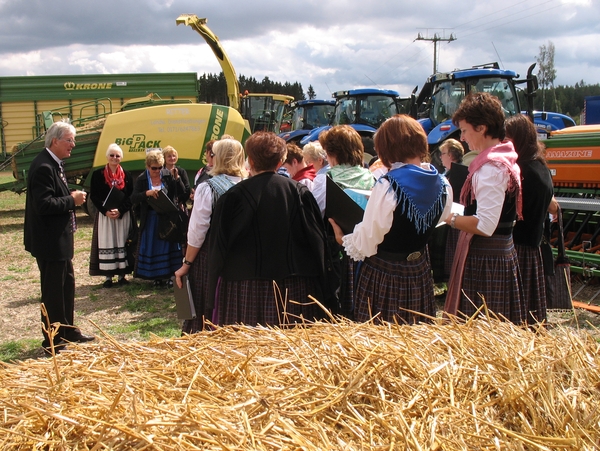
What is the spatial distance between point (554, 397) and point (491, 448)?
0.76ft

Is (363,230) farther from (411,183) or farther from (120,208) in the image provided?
(120,208)

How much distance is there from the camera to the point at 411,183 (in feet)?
8.77

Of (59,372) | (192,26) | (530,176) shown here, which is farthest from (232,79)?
(59,372)

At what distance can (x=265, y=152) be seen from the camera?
10.4ft

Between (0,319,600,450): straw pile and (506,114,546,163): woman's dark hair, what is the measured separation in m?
2.01

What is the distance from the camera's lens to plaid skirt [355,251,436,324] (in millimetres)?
2891

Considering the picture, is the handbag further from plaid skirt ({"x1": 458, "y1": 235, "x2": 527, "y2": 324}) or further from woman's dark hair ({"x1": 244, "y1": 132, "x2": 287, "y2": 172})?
woman's dark hair ({"x1": 244, "y1": 132, "x2": 287, "y2": 172})

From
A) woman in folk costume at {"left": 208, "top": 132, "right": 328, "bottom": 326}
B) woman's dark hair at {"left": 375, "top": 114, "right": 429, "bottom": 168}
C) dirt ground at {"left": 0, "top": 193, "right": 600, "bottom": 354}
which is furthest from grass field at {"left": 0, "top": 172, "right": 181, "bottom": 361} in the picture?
woman's dark hair at {"left": 375, "top": 114, "right": 429, "bottom": 168}

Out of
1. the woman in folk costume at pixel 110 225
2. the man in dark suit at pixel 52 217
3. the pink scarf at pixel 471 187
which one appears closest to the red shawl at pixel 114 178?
the woman in folk costume at pixel 110 225

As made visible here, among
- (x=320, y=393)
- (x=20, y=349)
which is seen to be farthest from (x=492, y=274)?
(x=20, y=349)

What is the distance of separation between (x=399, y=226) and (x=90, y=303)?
418cm

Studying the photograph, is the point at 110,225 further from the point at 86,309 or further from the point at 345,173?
the point at 345,173

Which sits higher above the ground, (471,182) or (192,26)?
(192,26)

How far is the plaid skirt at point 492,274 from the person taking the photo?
3.04m
